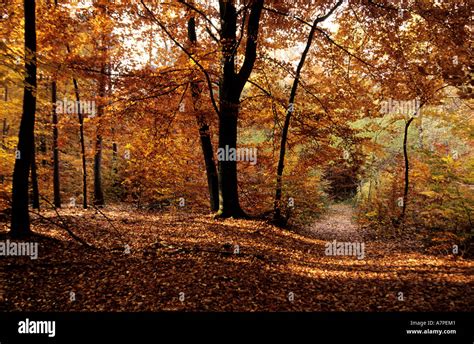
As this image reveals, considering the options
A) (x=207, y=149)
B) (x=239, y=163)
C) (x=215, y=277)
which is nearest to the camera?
(x=215, y=277)

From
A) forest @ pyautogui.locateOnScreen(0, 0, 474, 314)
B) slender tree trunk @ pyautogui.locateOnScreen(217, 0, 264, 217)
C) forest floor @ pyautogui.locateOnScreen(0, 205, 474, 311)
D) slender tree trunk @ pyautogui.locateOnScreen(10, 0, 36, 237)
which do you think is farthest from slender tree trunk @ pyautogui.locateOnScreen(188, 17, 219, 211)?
slender tree trunk @ pyautogui.locateOnScreen(10, 0, 36, 237)

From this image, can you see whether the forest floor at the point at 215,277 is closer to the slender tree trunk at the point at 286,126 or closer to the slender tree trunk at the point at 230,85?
the slender tree trunk at the point at 230,85

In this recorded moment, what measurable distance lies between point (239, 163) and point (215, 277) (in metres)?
9.85

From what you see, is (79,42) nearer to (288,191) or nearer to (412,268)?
(288,191)

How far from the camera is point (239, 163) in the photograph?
15633 millimetres

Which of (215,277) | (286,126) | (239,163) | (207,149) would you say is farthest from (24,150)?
(239,163)

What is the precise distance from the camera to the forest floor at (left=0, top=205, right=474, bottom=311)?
5195 mm

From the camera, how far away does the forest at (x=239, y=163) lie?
579 cm

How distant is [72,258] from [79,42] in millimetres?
10112

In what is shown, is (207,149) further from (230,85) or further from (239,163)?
(230,85)

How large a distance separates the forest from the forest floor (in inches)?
1.6

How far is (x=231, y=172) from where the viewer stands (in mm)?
11359

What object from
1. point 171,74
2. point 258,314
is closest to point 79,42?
point 171,74

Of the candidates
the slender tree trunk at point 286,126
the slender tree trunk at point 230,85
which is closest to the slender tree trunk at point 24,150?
the slender tree trunk at point 230,85
